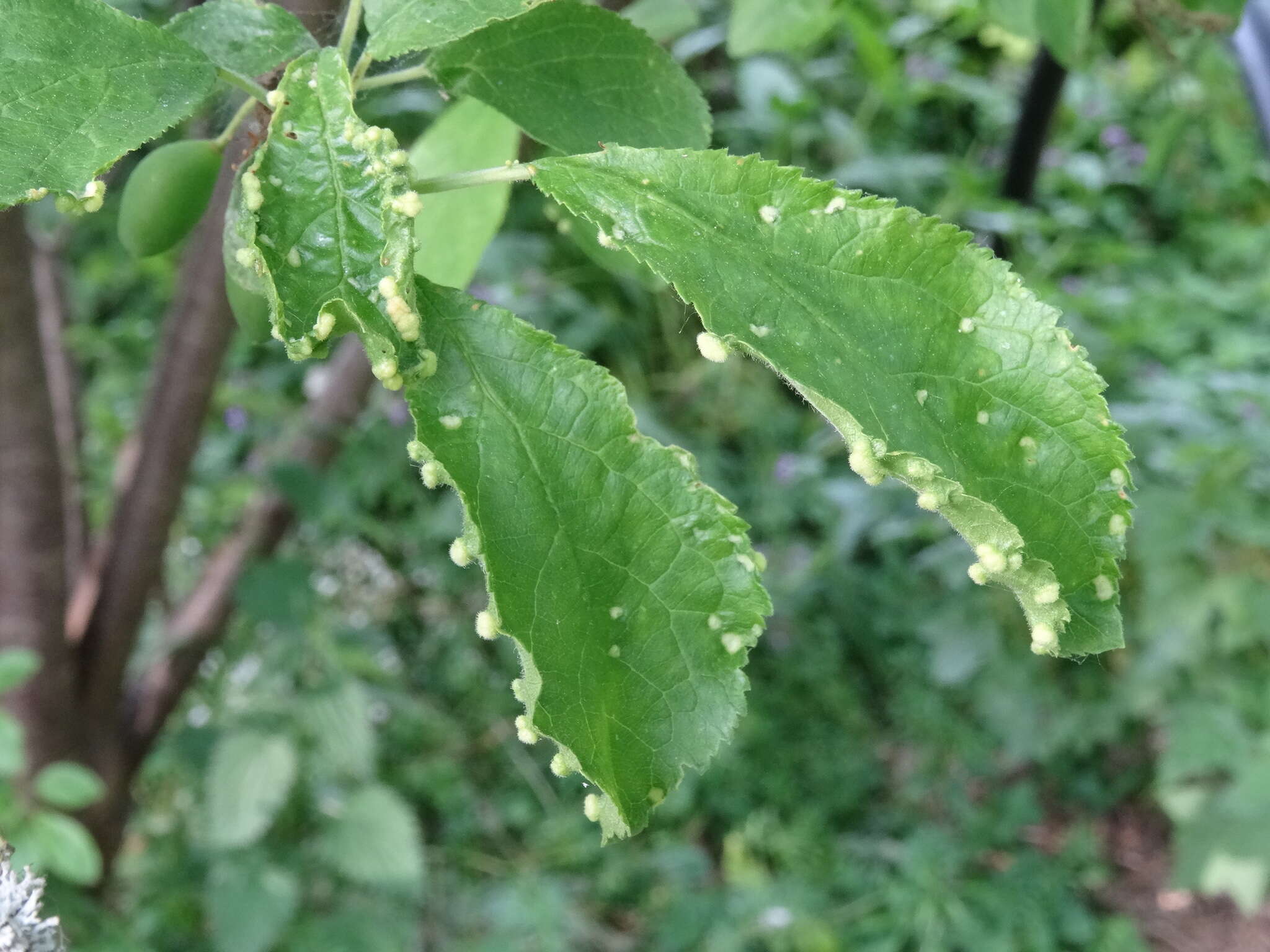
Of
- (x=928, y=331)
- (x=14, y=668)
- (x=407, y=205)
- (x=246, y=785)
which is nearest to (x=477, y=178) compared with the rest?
(x=407, y=205)

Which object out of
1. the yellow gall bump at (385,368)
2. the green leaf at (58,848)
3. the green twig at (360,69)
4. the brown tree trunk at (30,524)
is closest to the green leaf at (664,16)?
A: the green twig at (360,69)

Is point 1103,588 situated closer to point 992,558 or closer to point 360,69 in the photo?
point 992,558

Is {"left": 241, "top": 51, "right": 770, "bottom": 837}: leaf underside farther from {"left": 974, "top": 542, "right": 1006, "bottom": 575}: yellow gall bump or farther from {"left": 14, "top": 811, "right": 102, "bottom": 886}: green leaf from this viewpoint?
{"left": 14, "top": 811, "right": 102, "bottom": 886}: green leaf

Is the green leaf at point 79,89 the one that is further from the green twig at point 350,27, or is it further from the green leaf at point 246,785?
the green leaf at point 246,785

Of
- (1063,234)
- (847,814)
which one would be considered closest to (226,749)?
(847,814)

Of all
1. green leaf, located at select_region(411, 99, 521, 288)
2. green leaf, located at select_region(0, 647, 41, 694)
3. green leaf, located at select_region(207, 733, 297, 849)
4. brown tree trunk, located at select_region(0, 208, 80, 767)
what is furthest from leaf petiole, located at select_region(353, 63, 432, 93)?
green leaf, located at select_region(207, 733, 297, 849)
